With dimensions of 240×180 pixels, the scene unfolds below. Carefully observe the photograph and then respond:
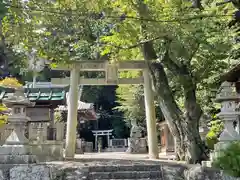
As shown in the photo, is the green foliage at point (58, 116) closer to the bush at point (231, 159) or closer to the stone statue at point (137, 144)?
the stone statue at point (137, 144)

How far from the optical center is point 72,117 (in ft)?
43.4

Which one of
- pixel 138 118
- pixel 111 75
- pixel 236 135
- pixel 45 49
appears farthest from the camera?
pixel 138 118

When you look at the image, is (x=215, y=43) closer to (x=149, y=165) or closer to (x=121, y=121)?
(x=149, y=165)

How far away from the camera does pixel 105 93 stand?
127 ft

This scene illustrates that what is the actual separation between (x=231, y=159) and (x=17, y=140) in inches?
227

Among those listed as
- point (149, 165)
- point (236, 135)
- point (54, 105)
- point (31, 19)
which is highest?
point (31, 19)

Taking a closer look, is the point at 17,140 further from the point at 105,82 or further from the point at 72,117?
the point at 105,82

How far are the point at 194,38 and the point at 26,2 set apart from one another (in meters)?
4.85

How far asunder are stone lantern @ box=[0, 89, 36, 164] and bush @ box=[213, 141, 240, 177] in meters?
5.03

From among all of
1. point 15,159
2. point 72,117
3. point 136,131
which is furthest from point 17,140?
point 136,131

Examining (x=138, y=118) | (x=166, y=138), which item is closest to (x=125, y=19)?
(x=166, y=138)

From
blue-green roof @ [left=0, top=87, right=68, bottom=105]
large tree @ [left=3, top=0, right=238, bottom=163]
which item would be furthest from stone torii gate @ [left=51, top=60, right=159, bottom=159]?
blue-green roof @ [left=0, top=87, right=68, bottom=105]

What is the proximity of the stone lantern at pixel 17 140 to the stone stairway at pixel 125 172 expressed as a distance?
5.87 feet

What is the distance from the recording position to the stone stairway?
902cm
